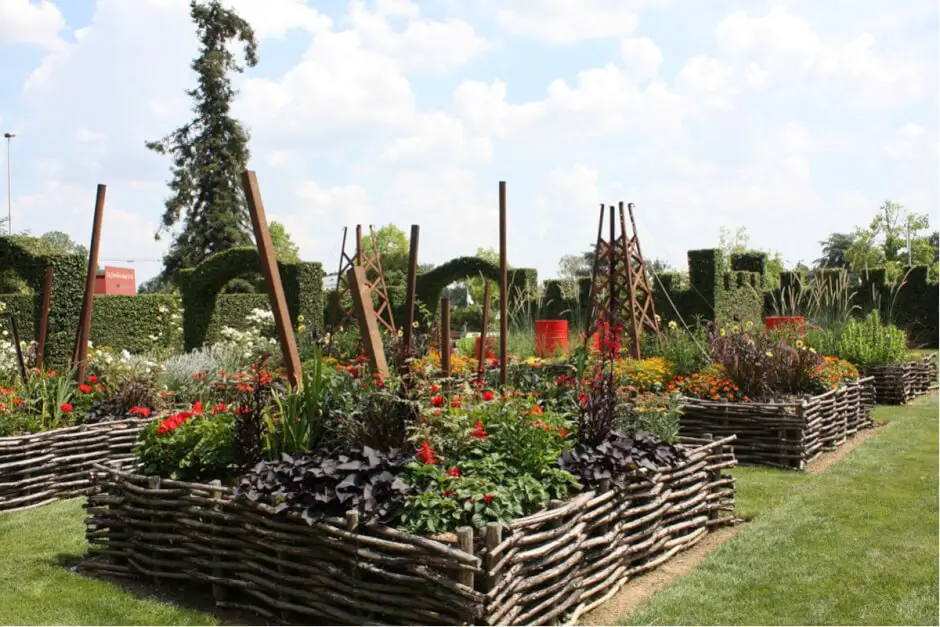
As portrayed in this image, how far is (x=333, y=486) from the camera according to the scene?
140 inches

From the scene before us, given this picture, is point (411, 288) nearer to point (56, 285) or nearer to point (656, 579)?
point (656, 579)

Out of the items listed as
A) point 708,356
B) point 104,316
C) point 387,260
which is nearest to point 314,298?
point 104,316

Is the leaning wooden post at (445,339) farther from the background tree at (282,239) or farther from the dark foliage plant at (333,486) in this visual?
the background tree at (282,239)

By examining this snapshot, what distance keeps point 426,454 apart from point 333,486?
17.0 inches

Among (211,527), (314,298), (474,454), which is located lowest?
(211,527)

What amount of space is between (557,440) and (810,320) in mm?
8479

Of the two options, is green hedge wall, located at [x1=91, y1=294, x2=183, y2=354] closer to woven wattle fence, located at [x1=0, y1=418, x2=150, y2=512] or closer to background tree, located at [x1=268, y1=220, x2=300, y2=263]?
woven wattle fence, located at [x1=0, y1=418, x2=150, y2=512]

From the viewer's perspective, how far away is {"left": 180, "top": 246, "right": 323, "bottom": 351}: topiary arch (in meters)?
14.0

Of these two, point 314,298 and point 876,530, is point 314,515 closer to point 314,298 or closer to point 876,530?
point 876,530

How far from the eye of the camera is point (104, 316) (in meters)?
14.3

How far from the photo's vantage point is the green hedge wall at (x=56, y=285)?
422 inches

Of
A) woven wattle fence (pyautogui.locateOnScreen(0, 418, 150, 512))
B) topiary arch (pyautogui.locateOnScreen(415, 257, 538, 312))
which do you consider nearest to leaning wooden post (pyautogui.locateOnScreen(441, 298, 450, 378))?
woven wattle fence (pyautogui.locateOnScreen(0, 418, 150, 512))

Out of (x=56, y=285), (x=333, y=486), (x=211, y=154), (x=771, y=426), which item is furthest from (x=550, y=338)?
(x=211, y=154)

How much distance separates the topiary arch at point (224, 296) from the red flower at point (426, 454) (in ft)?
34.1
